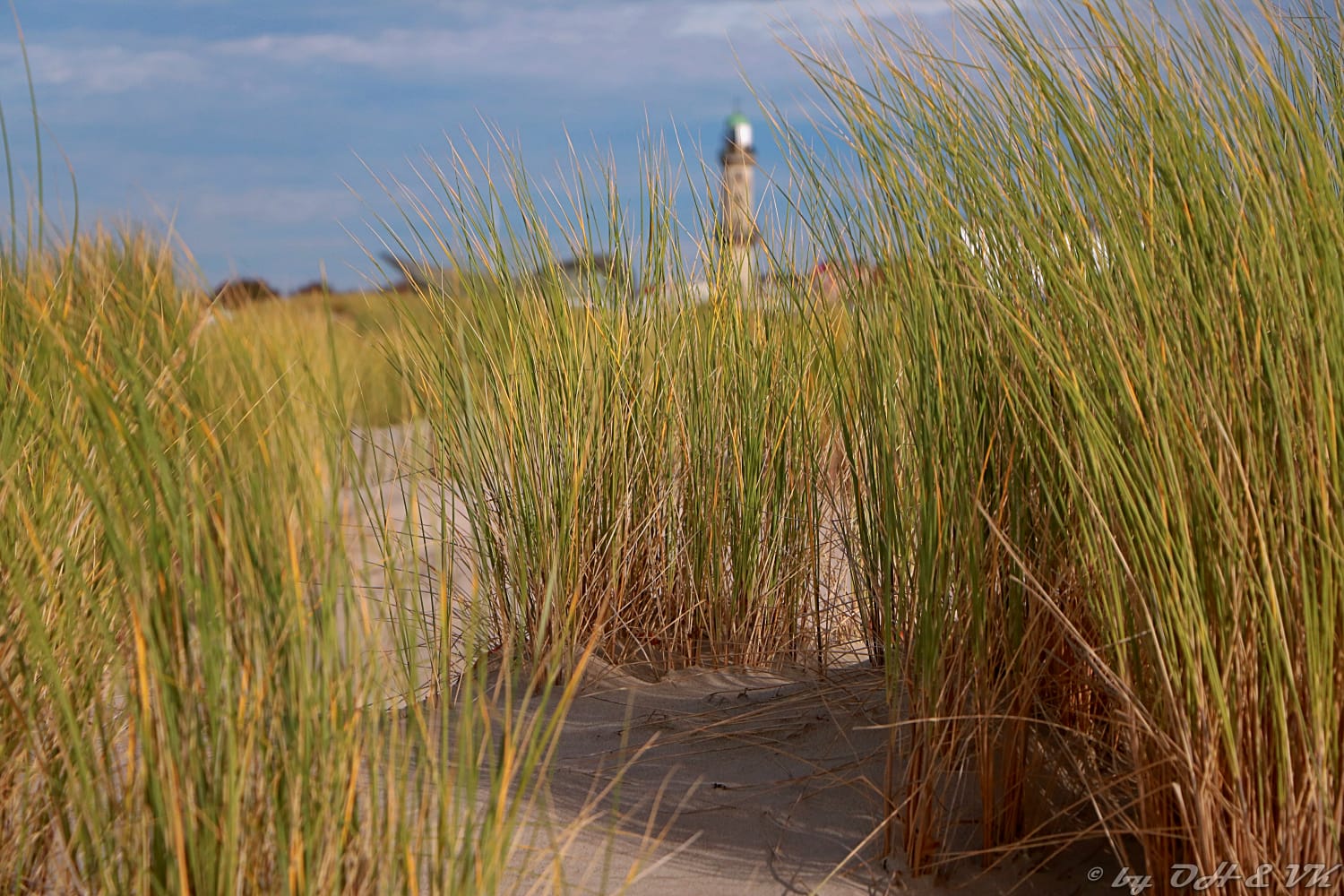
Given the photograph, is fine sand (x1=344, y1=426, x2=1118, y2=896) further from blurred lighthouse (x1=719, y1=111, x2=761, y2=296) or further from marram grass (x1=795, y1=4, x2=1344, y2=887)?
blurred lighthouse (x1=719, y1=111, x2=761, y2=296)

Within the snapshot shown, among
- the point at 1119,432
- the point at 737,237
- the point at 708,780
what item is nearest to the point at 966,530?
the point at 1119,432

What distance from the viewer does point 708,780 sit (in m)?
2.05

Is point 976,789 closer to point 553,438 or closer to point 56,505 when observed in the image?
point 553,438

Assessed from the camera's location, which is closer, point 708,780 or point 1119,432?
point 1119,432

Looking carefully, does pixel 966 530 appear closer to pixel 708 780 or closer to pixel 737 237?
pixel 708 780

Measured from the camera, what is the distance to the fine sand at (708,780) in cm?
158

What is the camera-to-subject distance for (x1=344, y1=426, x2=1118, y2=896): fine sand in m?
1.58

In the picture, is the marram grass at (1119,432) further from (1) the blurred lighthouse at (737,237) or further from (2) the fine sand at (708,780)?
(1) the blurred lighthouse at (737,237)

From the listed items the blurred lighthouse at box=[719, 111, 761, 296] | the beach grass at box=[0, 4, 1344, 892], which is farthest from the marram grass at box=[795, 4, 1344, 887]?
the blurred lighthouse at box=[719, 111, 761, 296]

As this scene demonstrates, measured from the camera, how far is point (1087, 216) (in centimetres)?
159

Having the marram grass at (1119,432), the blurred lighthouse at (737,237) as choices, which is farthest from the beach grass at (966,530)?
the blurred lighthouse at (737,237)

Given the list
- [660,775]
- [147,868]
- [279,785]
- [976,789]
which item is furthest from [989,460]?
[147,868]

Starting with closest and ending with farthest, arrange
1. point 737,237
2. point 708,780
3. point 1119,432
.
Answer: point 1119,432
point 708,780
point 737,237

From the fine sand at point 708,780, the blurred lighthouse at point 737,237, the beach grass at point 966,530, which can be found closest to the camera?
the beach grass at point 966,530
